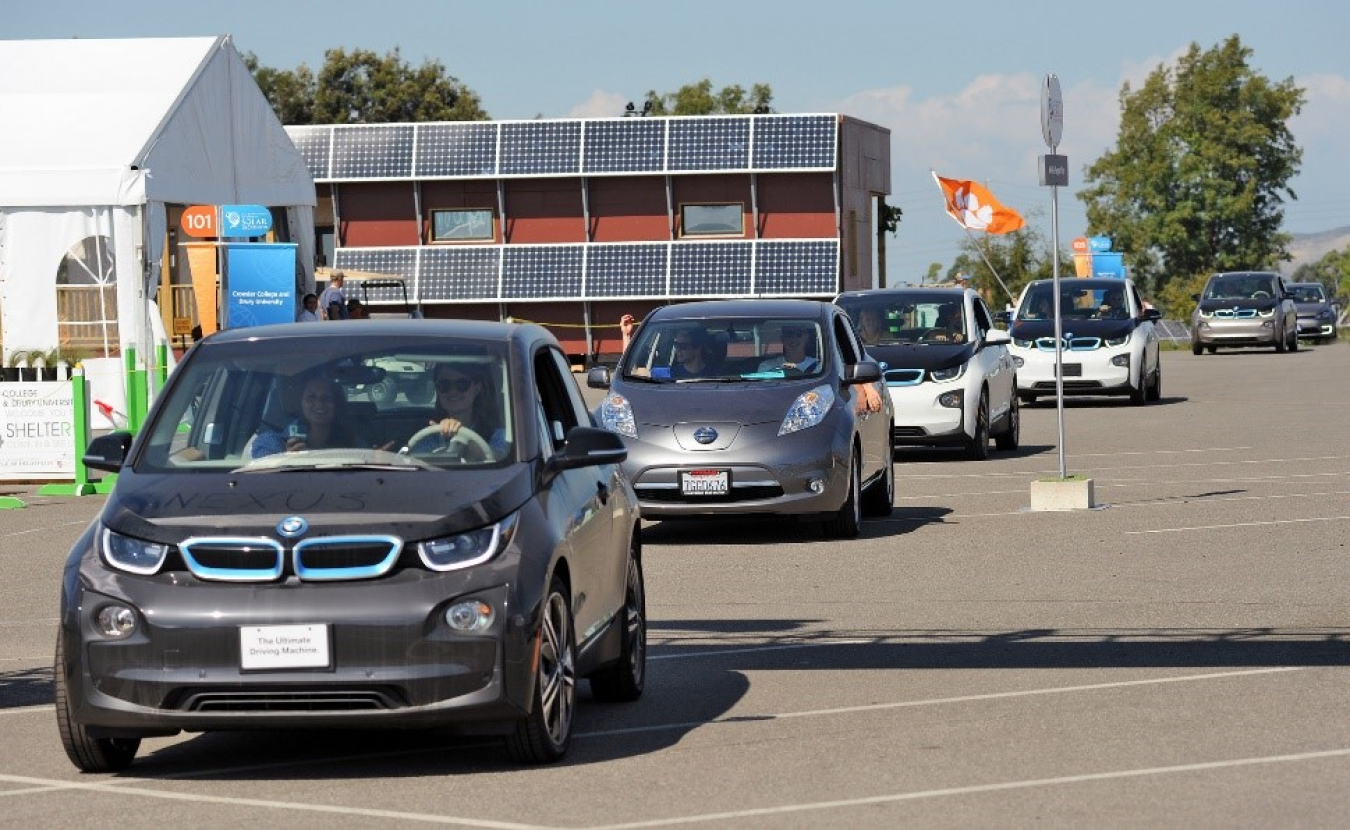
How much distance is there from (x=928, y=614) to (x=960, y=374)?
11682 millimetres

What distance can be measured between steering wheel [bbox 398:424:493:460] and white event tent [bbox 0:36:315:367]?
2039cm

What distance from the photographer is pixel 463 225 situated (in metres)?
63.2

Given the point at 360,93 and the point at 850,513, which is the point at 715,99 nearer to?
the point at 360,93

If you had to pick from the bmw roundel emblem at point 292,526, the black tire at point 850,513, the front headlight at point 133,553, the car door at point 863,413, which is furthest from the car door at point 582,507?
the car door at point 863,413

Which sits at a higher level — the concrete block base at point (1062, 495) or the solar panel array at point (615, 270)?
the solar panel array at point (615, 270)

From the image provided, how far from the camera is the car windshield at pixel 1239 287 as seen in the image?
56.8 m

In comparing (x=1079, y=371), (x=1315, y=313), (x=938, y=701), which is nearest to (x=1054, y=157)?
(x=938, y=701)

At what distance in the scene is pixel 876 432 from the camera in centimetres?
1784

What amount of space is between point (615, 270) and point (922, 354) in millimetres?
36891

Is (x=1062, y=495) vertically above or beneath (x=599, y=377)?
beneath

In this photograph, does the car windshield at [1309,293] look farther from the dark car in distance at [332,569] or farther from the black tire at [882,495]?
the dark car in distance at [332,569]

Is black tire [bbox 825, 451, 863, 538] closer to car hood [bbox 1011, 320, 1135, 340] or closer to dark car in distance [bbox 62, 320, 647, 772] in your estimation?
dark car in distance [bbox 62, 320, 647, 772]

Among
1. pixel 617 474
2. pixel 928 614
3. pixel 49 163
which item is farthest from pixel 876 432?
pixel 49 163

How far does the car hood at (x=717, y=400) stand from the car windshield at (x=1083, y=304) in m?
17.9
